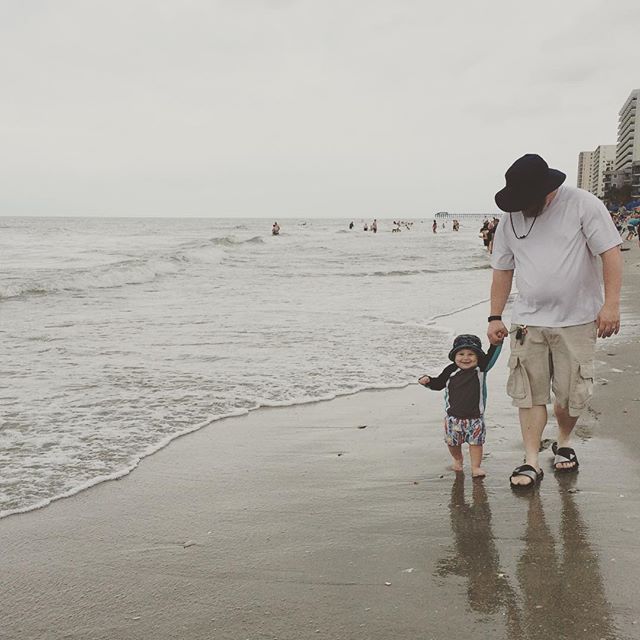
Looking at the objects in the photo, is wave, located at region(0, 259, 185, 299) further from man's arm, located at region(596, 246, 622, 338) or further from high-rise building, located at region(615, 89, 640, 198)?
high-rise building, located at region(615, 89, 640, 198)

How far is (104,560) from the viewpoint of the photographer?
2982mm

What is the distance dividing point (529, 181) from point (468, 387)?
120 cm

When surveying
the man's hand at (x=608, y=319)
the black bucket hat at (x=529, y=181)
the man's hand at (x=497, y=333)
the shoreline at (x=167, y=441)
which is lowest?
the shoreline at (x=167, y=441)

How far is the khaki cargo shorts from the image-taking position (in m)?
3.69

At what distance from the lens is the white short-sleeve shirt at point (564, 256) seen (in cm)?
358

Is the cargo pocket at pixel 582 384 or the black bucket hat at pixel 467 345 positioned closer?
the cargo pocket at pixel 582 384

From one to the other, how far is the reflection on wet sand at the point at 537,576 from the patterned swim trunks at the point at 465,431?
0.50 metres

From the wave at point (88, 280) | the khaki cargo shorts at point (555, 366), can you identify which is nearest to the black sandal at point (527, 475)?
the khaki cargo shorts at point (555, 366)

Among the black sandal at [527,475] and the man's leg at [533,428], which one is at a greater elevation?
the man's leg at [533,428]

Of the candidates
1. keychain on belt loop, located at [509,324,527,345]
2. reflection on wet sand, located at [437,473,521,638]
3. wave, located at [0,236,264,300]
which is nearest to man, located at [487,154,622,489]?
keychain on belt loop, located at [509,324,527,345]

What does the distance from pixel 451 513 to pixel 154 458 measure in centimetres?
199

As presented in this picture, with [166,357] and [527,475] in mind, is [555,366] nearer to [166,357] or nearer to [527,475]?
[527,475]

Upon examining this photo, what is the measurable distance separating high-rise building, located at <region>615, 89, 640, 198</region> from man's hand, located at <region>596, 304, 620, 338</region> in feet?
510

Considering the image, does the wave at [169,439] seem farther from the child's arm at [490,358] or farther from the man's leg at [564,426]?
the man's leg at [564,426]
